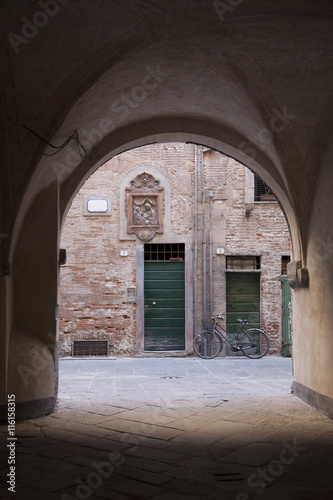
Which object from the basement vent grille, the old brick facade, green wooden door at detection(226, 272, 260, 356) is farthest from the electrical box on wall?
green wooden door at detection(226, 272, 260, 356)

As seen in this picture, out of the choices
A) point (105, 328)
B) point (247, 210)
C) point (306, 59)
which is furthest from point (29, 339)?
point (247, 210)

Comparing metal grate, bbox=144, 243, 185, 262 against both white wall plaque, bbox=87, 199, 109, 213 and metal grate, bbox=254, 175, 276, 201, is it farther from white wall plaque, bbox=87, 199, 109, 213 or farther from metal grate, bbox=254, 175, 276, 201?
metal grate, bbox=254, 175, 276, 201

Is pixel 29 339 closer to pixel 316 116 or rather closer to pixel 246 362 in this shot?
pixel 316 116

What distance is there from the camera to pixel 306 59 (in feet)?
16.6

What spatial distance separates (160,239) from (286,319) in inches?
147

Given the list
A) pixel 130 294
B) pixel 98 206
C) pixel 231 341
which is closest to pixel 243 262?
pixel 231 341

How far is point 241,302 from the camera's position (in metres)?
13.4

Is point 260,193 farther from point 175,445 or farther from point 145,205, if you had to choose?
point 175,445

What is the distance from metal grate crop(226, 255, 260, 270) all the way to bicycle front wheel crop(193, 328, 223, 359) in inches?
70.5

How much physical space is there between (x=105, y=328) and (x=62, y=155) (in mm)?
7339

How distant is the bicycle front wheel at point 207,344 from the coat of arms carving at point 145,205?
8.96 feet

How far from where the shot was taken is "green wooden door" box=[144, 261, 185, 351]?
516 inches

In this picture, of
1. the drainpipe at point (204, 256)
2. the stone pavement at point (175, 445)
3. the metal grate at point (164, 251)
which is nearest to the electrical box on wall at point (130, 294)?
the metal grate at point (164, 251)

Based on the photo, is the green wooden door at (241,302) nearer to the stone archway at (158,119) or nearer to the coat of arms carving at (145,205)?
the coat of arms carving at (145,205)
